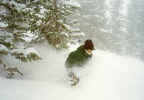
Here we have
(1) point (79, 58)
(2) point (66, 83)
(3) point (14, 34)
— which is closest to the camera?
(1) point (79, 58)

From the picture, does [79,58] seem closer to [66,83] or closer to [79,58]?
[79,58]

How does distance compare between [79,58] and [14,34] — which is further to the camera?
[14,34]

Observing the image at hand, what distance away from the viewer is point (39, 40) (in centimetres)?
791

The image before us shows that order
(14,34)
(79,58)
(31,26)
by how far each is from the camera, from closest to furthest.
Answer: (79,58) < (14,34) < (31,26)

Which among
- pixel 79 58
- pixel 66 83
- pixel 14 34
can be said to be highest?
pixel 14 34

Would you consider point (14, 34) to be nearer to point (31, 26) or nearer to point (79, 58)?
point (31, 26)

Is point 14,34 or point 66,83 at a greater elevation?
point 14,34

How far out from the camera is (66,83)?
251 inches

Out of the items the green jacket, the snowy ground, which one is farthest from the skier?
the snowy ground

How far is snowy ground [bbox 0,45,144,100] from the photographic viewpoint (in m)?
5.22

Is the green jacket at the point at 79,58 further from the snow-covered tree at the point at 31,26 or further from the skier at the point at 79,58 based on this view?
the snow-covered tree at the point at 31,26

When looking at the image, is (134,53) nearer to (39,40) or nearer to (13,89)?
(39,40)

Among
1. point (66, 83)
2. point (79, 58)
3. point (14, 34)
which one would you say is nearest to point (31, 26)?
point (14, 34)

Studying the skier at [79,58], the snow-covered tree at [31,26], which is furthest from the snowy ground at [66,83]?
the snow-covered tree at [31,26]
